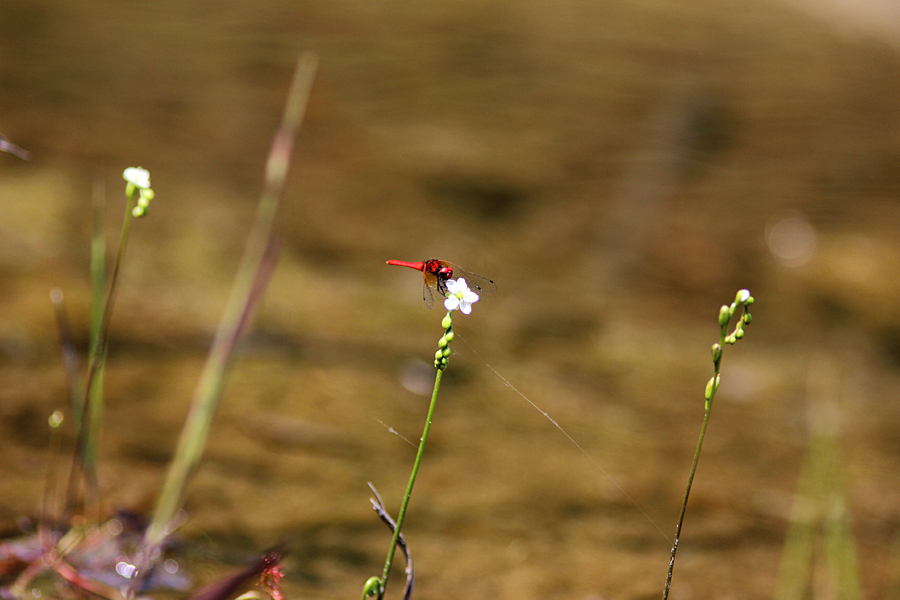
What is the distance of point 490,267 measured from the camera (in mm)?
2355

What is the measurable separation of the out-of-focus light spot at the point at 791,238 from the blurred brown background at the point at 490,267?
11mm

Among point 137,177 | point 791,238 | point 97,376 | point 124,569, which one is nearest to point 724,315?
point 137,177

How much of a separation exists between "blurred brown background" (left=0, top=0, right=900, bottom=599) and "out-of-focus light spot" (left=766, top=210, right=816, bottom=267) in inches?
0.4

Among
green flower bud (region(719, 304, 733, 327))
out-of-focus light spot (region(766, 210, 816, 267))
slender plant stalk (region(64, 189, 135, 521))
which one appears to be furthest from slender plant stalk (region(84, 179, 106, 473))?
out-of-focus light spot (region(766, 210, 816, 267))

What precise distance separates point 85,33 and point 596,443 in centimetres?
272

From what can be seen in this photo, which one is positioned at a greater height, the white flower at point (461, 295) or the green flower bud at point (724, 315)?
the green flower bud at point (724, 315)

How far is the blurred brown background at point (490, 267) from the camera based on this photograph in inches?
50.9

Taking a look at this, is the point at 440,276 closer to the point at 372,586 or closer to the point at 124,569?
the point at 372,586

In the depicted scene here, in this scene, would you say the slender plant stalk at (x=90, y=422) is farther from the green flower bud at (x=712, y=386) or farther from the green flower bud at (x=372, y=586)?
the green flower bud at (x=712, y=386)

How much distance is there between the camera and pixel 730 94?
3.05m

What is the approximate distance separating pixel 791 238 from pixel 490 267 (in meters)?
1.17

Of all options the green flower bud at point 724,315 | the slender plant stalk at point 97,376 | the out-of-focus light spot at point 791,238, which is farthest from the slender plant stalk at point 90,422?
the out-of-focus light spot at point 791,238

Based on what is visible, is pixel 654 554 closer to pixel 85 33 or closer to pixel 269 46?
pixel 269 46

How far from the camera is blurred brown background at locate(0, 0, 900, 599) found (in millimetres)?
1292
